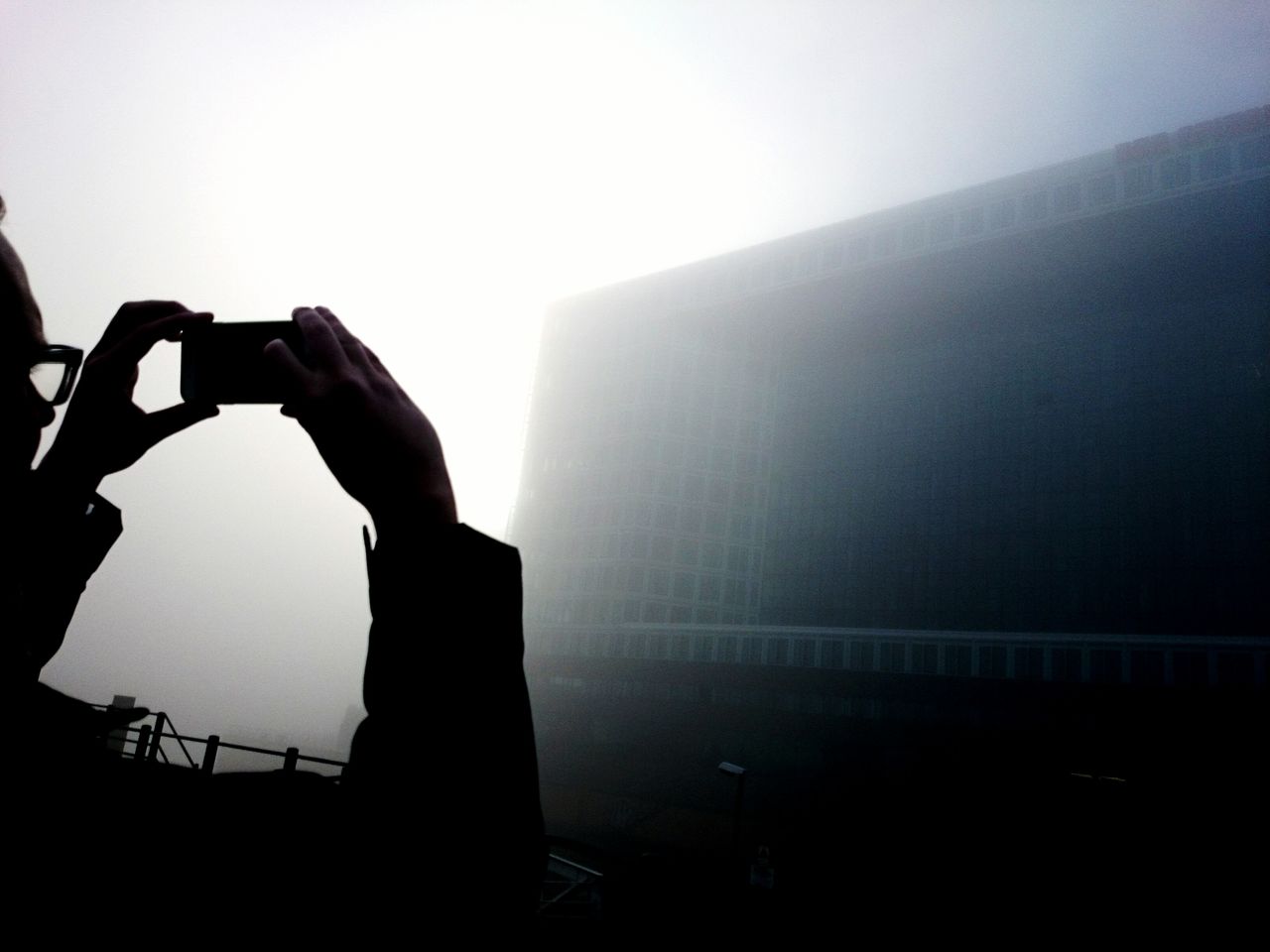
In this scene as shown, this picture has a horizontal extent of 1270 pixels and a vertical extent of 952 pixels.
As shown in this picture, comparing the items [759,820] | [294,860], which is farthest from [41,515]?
[759,820]

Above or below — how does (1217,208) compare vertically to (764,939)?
above

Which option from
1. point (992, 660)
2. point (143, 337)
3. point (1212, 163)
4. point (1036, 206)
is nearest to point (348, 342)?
point (143, 337)

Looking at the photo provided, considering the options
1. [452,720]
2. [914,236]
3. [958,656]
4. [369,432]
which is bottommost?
[452,720]

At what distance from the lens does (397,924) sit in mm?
829

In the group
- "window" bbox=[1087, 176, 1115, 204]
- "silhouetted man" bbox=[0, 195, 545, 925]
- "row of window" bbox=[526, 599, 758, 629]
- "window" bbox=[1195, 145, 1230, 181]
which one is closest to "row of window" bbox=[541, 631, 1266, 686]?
"row of window" bbox=[526, 599, 758, 629]

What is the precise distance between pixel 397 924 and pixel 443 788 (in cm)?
13

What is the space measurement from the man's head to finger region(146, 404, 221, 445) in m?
0.44

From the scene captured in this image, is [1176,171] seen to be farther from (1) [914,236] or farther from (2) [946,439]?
(2) [946,439]

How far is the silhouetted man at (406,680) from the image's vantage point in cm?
86

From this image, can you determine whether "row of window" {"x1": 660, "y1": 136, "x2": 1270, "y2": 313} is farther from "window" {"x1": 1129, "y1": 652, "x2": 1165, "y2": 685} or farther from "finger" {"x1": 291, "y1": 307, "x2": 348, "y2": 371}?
"finger" {"x1": 291, "y1": 307, "x2": 348, "y2": 371}

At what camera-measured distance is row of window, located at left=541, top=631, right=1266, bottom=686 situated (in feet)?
204

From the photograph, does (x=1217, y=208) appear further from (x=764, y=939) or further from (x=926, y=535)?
(x=764, y=939)

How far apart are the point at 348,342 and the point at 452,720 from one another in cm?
67

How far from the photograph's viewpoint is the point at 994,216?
A: 84562mm
